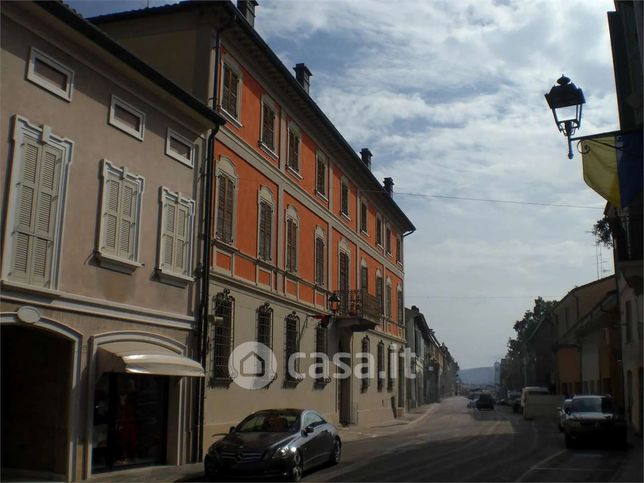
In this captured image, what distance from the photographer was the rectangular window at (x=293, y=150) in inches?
957

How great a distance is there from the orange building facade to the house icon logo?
0.22m

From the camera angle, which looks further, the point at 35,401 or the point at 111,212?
the point at 111,212

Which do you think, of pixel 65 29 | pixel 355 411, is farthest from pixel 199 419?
pixel 355 411

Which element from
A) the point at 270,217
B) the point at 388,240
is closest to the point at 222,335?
the point at 270,217

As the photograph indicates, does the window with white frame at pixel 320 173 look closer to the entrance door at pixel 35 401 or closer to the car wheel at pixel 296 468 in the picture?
the car wheel at pixel 296 468

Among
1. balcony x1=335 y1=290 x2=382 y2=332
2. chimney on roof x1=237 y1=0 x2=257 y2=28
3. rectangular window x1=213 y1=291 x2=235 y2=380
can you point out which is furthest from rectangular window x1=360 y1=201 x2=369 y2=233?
rectangular window x1=213 y1=291 x2=235 y2=380

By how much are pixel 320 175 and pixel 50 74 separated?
51.8 ft

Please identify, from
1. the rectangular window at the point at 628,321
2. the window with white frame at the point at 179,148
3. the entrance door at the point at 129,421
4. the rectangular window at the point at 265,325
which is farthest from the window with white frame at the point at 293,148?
the rectangular window at the point at 628,321

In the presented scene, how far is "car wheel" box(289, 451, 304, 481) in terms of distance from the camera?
44.0ft

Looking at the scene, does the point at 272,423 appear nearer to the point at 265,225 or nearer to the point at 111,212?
the point at 111,212

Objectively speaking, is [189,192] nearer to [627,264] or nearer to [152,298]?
[152,298]

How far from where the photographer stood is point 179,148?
55.0 ft

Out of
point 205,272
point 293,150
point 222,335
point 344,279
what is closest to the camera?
point 205,272

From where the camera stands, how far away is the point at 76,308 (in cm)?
1305
